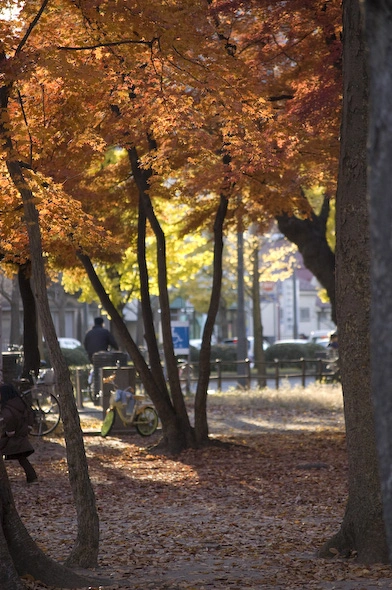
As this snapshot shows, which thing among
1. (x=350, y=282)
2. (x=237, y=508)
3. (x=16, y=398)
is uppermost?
(x=350, y=282)

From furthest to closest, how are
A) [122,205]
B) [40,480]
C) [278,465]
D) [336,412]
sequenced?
[336,412] → [122,205] → [278,465] → [40,480]

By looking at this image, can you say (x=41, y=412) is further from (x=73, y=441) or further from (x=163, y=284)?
(x=73, y=441)

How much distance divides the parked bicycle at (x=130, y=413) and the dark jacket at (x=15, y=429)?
560cm

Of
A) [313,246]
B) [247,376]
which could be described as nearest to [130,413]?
[313,246]

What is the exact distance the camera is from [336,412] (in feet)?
74.6

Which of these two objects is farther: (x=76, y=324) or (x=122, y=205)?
(x=76, y=324)

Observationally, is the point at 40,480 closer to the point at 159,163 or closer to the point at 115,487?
the point at 115,487

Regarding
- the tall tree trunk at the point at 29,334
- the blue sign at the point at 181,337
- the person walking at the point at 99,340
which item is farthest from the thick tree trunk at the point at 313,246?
the blue sign at the point at 181,337

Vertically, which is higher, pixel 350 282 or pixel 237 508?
pixel 350 282

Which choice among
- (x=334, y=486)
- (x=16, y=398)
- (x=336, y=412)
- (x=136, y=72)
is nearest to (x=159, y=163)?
(x=136, y=72)

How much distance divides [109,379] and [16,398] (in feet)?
21.8

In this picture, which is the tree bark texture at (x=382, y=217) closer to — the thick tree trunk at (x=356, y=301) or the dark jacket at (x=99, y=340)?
the thick tree trunk at (x=356, y=301)

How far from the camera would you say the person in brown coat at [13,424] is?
1167 centimetres

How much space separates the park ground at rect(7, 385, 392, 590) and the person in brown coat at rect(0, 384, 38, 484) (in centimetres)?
50
